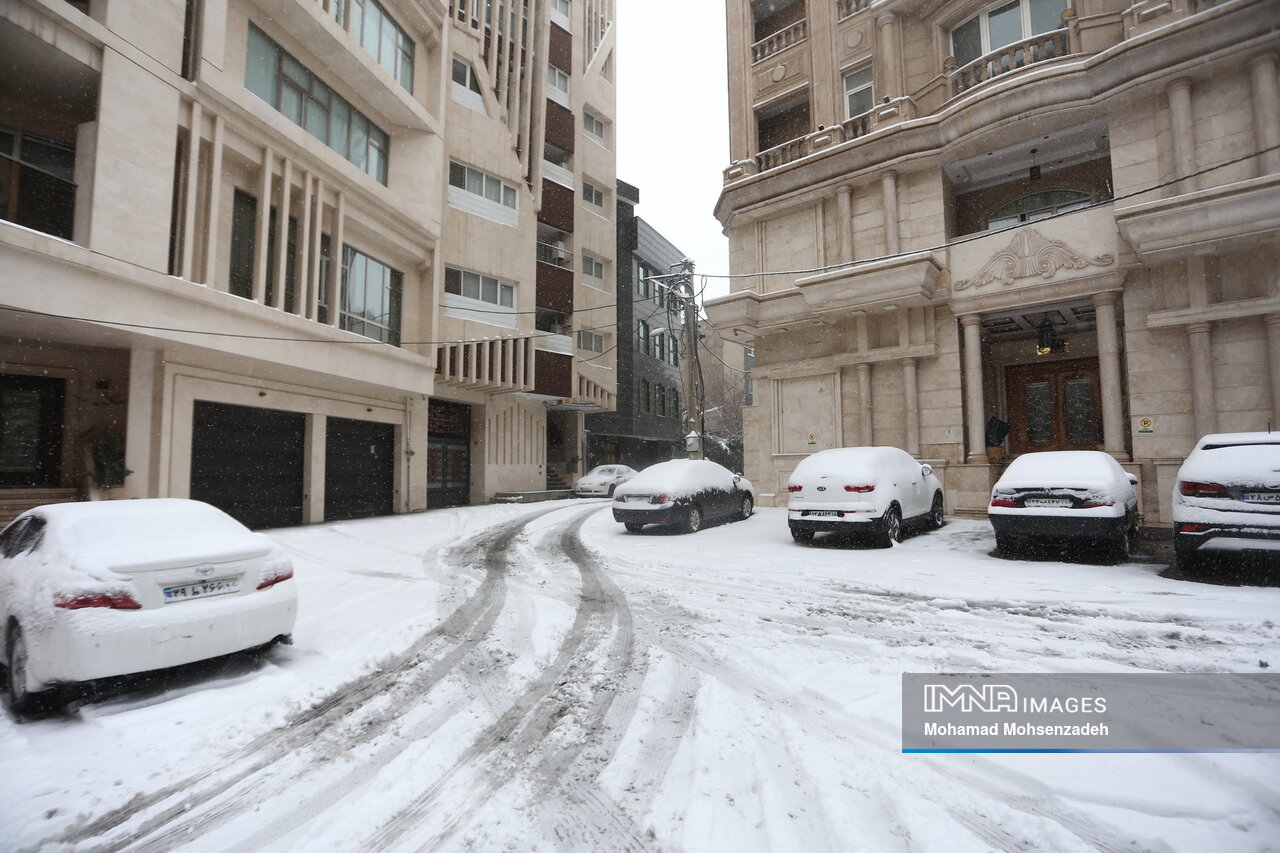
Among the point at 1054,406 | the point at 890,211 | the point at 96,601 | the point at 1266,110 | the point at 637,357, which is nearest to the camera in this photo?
the point at 96,601

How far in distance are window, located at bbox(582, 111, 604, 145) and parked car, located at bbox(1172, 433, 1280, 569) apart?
2697 centimetres

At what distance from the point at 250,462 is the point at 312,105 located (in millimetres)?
9055

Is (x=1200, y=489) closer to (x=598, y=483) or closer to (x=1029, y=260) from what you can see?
(x=1029, y=260)

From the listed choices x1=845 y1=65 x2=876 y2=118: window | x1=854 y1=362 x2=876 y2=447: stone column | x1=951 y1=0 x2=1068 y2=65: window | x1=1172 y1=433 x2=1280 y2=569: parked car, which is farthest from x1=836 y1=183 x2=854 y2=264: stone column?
x1=1172 y1=433 x2=1280 y2=569: parked car

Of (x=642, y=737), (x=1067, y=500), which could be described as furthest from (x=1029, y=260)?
(x=642, y=737)

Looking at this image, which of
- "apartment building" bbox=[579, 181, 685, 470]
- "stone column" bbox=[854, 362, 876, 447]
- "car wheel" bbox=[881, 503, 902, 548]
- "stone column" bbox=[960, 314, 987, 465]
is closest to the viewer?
"car wheel" bbox=[881, 503, 902, 548]

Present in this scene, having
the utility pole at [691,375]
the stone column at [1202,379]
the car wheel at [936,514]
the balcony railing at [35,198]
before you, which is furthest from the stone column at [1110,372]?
the balcony railing at [35,198]

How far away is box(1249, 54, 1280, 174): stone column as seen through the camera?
34.7 ft

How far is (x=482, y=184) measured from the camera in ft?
67.7

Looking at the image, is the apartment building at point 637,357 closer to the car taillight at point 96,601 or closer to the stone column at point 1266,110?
the stone column at point 1266,110

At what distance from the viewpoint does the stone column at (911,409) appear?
47.3 ft

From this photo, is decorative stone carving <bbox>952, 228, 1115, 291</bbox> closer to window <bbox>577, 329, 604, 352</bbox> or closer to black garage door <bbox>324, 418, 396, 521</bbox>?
window <bbox>577, 329, 604, 352</bbox>

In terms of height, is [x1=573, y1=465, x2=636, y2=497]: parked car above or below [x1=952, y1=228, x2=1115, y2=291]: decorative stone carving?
below

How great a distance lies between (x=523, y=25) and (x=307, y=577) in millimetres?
23288
